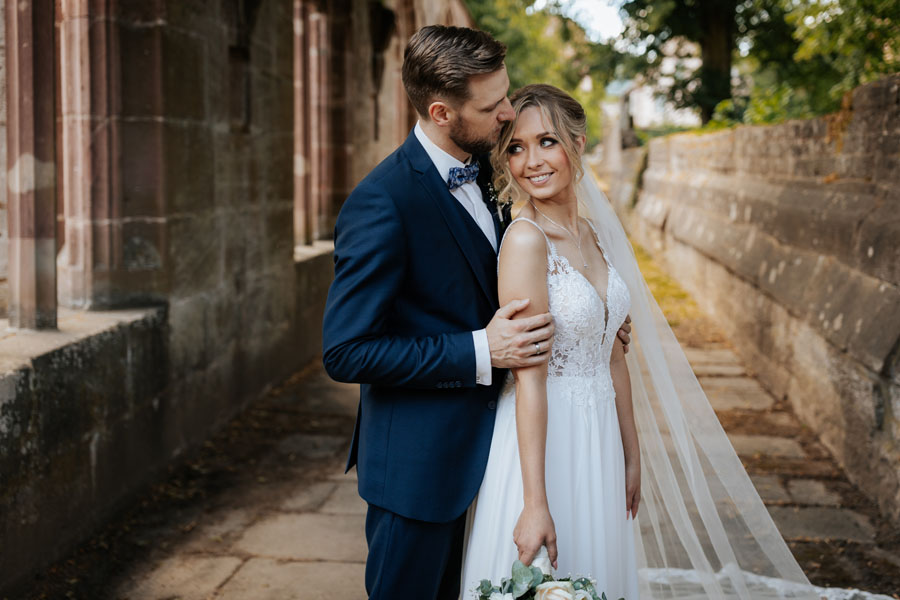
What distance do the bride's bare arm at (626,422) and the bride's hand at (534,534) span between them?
18.3 inches

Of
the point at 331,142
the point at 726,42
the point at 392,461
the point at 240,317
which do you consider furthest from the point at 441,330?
the point at 726,42

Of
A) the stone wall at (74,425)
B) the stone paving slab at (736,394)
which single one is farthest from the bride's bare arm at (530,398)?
the stone paving slab at (736,394)

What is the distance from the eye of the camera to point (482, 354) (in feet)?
7.66

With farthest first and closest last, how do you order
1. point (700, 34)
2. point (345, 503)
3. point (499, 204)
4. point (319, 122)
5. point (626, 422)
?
point (700, 34) < point (319, 122) < point (345, 503) < point (626, 422) < point (499, 204)

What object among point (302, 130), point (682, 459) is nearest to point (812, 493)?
point (682, 459)

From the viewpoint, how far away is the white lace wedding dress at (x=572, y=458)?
8.01ft

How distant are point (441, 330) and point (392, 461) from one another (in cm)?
35

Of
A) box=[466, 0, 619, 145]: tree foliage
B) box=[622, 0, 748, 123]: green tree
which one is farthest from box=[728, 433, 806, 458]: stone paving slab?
box=[622, 0, 748, 123]: green tree

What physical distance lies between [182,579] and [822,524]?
289 centimetres

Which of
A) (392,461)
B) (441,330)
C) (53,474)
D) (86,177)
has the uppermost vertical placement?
(86,177)

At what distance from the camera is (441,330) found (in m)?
2.42

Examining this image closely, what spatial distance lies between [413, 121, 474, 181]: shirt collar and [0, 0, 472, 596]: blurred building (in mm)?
1976

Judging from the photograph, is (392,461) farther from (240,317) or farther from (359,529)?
(240,317)

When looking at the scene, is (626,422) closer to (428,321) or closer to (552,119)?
(428,321)
